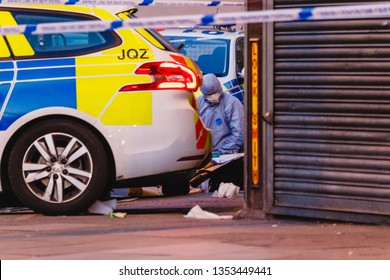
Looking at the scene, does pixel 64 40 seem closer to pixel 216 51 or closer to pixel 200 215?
pixel 200 215

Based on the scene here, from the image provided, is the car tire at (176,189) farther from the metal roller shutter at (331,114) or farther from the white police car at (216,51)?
the white police car at (216,51)

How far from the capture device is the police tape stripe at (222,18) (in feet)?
27.7

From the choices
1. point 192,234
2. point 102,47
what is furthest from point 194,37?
point 192,234

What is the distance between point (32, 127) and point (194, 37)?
7920mm

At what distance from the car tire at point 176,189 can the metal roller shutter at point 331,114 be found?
120 inches

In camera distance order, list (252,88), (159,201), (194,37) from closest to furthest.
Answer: (252,88)
(159,201)
(194,37)

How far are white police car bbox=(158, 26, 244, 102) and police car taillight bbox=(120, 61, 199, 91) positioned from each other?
6907 millimetres

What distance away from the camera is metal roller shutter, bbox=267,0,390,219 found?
Answer: 9.76 meters

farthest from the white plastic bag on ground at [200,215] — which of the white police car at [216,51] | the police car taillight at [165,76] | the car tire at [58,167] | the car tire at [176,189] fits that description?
the white police car at [216,51]

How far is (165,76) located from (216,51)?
7583 millimetres

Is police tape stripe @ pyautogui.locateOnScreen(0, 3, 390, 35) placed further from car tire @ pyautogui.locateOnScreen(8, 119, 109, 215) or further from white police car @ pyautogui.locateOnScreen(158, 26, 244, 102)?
white police car @ pyautogui.locateOnScreen(158, 26, 244, 102)

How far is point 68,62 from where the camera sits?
10.6 metres

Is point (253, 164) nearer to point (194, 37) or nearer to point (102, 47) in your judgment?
point (102, 47)

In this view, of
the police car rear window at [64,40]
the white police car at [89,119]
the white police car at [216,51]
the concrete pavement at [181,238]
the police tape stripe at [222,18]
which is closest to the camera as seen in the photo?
the police tape stripe at [222,18]
